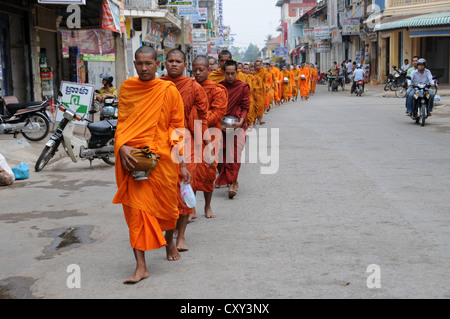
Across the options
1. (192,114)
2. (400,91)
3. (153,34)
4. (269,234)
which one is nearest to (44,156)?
(192,114)

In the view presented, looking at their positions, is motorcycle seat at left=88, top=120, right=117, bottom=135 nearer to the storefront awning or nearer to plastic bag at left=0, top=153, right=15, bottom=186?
plastic bag at left=0, top=153, right=15, bottom=186

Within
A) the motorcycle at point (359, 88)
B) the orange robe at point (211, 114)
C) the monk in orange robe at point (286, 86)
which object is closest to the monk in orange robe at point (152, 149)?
the orange robe at point (211, 114)

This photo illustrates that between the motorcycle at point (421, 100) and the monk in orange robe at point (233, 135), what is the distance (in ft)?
25.6

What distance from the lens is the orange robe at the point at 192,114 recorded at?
16.4 feet

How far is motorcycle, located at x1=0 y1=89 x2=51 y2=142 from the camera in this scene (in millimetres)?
11594

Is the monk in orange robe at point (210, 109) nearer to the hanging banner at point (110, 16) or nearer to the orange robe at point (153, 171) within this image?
the orange robe at point (153, 171)

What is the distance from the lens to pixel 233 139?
7211 millimetres

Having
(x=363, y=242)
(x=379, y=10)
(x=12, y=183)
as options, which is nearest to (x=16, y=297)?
(x=363, y=242)

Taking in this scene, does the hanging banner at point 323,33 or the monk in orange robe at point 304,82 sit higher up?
the hanging banner at point 323,33

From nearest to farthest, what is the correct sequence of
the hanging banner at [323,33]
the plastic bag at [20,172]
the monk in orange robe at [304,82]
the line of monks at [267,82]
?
the plastic bag at [20,172] → the line of monks at [267,82] → the monk in orange robe at [304,82] → the hanging banner at [323,33]

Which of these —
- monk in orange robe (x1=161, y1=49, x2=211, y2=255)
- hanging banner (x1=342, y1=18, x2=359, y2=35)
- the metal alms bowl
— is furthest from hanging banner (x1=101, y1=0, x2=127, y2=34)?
hanging banner (x1=342, y1=18, x2=359, y2=35)

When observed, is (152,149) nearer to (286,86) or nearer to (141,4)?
(286,86)

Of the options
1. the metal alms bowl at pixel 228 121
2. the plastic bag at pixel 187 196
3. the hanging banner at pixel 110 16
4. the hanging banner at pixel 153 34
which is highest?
the hanging banner at pixel 153 34

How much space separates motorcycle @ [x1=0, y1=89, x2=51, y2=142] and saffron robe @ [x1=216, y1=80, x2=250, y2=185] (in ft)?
19.6
